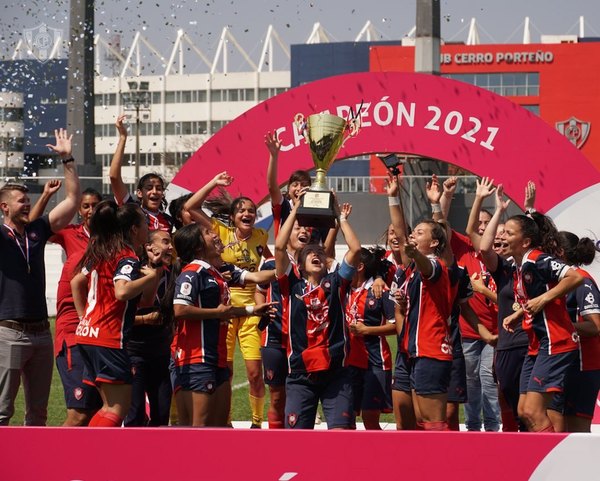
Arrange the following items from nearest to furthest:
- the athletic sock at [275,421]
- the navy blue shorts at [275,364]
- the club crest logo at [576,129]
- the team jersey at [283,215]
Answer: the navy blue shorts at [275,364], the athletic sock at [275,421], the team jersey at [283,215], the club crest logo at [576,129]

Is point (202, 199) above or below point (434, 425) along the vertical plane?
above

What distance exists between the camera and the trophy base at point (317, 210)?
279 inches

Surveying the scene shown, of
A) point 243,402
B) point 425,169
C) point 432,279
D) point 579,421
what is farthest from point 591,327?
point 425,169

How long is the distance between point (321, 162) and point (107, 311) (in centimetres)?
210

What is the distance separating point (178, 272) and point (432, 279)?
5.46 ft

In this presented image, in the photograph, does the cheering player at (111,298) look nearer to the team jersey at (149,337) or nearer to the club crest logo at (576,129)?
the team jersey at (149,337)

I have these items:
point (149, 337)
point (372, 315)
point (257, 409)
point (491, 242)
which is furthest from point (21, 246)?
point (491, 242)

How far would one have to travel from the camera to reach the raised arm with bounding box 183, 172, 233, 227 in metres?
7.96

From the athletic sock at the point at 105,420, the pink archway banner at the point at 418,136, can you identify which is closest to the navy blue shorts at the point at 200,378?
the athletic sock at the point at 105,420

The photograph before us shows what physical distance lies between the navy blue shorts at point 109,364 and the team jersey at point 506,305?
2.57 meters

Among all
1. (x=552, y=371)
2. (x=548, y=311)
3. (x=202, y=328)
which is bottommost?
(x=552, y=371)

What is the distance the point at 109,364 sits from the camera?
628 centimetres

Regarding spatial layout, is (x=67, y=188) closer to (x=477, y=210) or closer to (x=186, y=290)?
(x=186, y=290)

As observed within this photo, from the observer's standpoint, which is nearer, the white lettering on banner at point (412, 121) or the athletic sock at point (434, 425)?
the athletic sock at point (434, 425)
